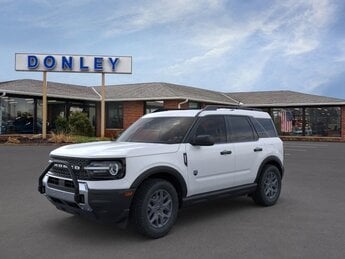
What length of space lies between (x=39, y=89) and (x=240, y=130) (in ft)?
73.3

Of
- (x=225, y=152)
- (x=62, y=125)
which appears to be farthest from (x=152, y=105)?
(x=225, y=152)

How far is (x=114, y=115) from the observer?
31859 millimetres

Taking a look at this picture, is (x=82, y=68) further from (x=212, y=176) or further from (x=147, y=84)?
Answer: (x=212, y=176)

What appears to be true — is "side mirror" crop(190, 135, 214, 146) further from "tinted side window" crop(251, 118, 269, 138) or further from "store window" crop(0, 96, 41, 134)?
"store window" crop(0, 96, 41, 134)

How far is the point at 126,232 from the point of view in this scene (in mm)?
6062

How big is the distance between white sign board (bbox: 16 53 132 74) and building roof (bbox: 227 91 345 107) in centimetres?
1364

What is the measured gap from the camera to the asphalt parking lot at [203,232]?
17.0 ft

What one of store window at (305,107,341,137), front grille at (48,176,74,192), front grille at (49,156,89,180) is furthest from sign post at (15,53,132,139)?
front grille at (49,156,89,180)

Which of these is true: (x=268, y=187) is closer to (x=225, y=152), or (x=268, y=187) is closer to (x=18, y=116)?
(x=225, y=152)

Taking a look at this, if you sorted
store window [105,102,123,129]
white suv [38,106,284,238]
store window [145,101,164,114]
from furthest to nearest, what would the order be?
1. store window [105,102,123,129]
2. store window [145,101,164,114]
3. white suv [38,106,284,238]

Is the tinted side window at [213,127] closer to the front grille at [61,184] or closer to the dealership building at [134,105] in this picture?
the front grille at [61,184]

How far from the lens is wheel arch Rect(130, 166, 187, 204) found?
222 inches

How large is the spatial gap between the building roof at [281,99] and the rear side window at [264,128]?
25.3 meters

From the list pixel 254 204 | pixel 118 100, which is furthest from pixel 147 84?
pixel 254 204
